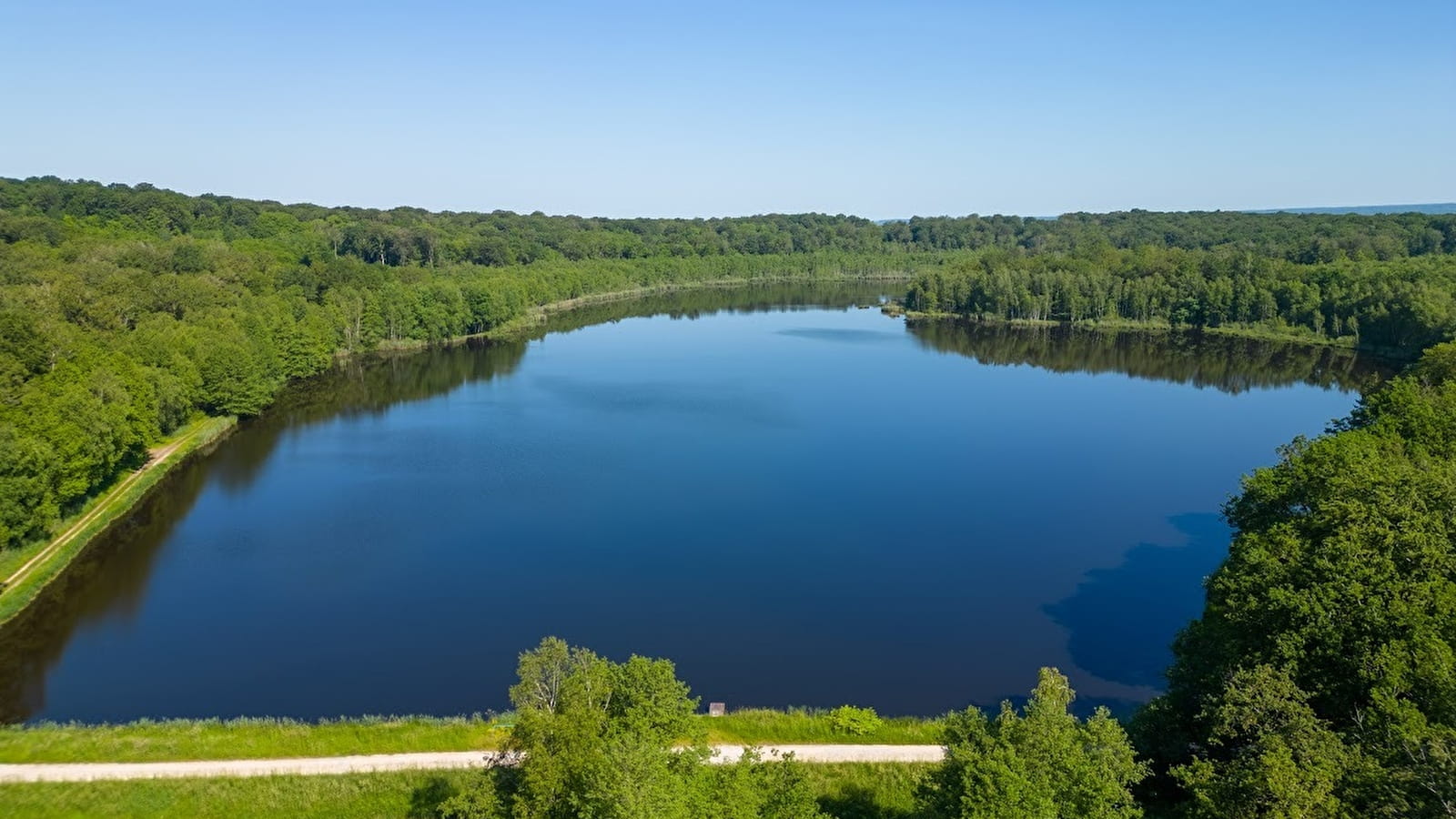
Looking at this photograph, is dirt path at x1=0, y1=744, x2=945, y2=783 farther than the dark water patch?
No

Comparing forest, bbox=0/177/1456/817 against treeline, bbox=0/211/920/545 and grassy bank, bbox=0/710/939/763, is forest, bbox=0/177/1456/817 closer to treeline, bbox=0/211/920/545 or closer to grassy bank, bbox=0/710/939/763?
treeline, bbox=0/211/920/545

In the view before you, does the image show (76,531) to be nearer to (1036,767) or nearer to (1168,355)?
(1036,767)

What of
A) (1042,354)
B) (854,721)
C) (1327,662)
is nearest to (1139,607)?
→ (1327,662)

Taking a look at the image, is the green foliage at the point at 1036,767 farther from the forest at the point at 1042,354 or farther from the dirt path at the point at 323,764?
the dirt path at the point at 323,764

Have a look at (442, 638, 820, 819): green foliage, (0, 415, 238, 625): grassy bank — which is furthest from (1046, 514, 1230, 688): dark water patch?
(0, 415, 238, 625): grassy bank

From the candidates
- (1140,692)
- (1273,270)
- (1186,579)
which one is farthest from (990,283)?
(1140,692)

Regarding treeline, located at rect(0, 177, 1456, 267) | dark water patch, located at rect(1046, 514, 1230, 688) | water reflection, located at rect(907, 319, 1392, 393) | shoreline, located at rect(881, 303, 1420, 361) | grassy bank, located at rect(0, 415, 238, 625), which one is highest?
treeline, located at rect(0, 177, 1456, 267)
